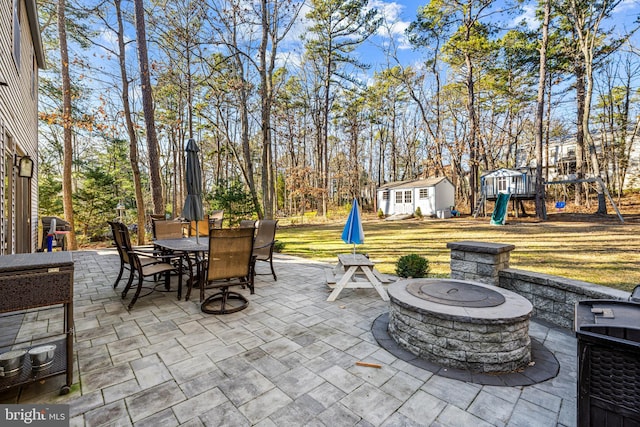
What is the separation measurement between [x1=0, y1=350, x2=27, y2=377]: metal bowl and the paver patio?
0.70 ft

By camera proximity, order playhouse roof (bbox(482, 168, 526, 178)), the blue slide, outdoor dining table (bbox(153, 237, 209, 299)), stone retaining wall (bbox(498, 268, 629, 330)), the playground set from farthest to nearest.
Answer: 1. playhouse roof (bbox(482, 168, 526, 178))
2. the playground set
3. the blue slide
4. outdoor dining table (bbox(153, 237, 209, 299))
5. stone retaining wall (bbox(498, 268, 629, 330))

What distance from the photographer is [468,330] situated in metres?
2.13

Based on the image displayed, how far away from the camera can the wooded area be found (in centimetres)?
884

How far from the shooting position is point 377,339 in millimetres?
2627

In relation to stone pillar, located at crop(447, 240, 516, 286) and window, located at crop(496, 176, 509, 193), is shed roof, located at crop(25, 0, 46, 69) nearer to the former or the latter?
stone pillar, located at crop(447, 240, 516, 286)

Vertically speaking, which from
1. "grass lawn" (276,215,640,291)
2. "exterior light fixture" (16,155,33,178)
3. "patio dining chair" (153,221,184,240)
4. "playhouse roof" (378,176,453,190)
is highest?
"playhouse roof" (378,176,453,190)

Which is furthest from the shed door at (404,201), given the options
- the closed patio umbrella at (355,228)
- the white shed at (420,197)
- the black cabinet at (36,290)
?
the black cabinet at (36,290)

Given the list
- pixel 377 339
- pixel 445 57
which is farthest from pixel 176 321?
pixel 445 57

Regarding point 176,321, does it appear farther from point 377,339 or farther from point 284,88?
point 284,88

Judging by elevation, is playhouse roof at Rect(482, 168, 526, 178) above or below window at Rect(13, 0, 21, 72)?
below

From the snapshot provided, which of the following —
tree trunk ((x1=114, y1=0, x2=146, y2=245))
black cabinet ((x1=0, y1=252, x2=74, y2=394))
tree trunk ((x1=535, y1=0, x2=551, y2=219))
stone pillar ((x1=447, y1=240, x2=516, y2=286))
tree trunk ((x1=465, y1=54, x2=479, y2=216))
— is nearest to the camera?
black cabinet ((x1=0, y1=252, x2=74, y2=394))

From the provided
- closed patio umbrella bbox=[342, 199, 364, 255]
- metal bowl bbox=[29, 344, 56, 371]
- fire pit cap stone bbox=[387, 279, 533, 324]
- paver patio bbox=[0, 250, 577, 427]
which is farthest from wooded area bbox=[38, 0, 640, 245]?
metal bowl bbox=[29, 344, 56, 371]

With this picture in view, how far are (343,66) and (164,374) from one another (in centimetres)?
1716

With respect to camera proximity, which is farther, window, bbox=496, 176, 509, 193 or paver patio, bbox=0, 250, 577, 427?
window, bbox=496, 176, 509, 193
